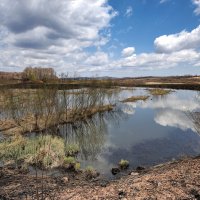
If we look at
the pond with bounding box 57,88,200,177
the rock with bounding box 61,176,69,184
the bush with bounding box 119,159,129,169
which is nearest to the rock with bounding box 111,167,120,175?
the pond with bounding box 57,88,200,177

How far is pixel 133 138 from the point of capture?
75.8ft

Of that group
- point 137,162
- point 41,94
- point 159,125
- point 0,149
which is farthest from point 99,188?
point 159,125

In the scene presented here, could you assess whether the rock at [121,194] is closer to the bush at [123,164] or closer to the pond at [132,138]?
the pond at [132,138]

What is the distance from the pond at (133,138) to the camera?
1697cm

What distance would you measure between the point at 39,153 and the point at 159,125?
16.3 metres

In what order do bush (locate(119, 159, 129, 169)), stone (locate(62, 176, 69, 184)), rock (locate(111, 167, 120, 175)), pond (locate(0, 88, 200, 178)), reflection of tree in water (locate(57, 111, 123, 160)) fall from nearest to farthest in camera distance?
stone (locate(62, 176, 69, 184)), rock (locate(111, 167, 120, 175)), bush (locate(119, 159, 129, 169)), pond (locate(0, 88, 200, 178)), reflection of tree in water (locate(57, 111, 123, 160))

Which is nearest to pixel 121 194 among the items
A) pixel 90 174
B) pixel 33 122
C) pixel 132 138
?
pixel 90 174

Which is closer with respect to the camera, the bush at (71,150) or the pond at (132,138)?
the pond at (132,138)

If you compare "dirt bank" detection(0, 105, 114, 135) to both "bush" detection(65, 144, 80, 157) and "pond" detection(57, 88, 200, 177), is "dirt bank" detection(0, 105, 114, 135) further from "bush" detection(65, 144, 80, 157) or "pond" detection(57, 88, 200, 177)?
"bush" detection(65, 144, 80, 157)

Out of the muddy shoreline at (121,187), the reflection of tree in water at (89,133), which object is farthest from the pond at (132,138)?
the muddy shoreline at (121,187)

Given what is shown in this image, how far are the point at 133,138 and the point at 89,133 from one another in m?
4.29

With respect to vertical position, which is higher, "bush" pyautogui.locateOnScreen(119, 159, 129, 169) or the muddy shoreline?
the muddy shoreline

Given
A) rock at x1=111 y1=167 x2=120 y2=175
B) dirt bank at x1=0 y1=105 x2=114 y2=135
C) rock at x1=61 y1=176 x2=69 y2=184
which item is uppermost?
rock at x1=61 y1=176 x2=69 y2=184

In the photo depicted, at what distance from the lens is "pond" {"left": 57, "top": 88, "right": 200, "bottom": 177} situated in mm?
16969
